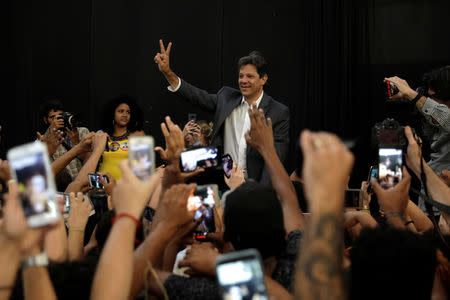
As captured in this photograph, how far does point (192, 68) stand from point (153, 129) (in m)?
0.70

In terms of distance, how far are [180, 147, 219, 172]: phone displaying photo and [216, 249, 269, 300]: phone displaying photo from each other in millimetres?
774

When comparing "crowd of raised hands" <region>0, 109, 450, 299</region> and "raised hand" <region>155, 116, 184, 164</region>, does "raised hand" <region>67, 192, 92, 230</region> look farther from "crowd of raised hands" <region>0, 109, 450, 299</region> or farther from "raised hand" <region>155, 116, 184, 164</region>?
"raised hand" <region>155, 116, 184, 164</region>

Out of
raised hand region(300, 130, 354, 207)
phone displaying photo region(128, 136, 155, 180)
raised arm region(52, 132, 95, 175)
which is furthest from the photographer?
raised arm region(52, 132, 95, 175)

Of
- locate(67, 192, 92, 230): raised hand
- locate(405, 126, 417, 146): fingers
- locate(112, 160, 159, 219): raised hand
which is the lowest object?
locate(67, 192, 92, 230): raised hand

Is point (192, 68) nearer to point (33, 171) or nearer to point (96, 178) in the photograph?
point (96, 178)

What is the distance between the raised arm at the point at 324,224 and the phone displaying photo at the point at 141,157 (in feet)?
1.40

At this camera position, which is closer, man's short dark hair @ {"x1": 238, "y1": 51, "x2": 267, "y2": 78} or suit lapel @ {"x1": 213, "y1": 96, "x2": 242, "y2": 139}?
suit lapel @ {"x1": 213, "y1": 96, "x2": 242, "y2": 139}

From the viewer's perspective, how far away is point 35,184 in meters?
0.98

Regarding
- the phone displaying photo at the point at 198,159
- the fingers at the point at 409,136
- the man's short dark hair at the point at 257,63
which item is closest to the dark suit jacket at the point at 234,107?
the man's short dark hair at the point at 257,63

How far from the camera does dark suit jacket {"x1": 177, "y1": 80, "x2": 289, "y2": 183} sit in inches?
122

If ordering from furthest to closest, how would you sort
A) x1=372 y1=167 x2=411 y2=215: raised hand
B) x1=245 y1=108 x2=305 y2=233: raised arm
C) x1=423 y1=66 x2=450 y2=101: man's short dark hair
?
x1=423 y1=66 x2=450 y2=101: man's short dark hair, x1=245 y1=108 x2=305 y2=233: raised arm, x1=372 y1=167 x2=411 y2=215: raised hand

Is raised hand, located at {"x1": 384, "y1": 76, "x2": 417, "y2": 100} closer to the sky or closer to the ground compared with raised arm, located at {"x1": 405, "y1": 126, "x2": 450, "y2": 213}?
closer to the sky

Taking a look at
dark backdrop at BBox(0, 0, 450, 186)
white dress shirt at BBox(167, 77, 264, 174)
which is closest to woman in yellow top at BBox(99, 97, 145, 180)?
white dress shirt at BBox(167, 77, 264, 174)

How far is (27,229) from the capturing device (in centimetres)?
96
